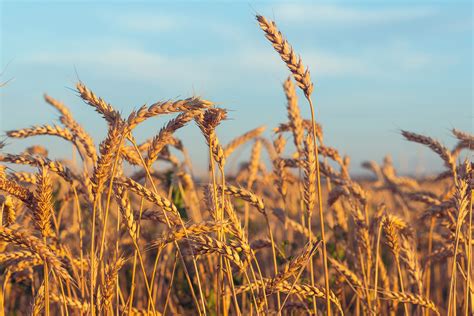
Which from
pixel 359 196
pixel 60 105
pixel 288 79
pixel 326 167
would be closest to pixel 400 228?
pixel 359 196

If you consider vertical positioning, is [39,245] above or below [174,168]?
below

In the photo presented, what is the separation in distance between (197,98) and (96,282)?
987 millimetres

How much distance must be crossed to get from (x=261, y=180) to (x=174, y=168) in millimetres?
1210

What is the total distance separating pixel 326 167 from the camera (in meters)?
4.35

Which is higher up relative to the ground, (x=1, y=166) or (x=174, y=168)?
(x=174, y=168)

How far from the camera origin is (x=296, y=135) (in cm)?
366

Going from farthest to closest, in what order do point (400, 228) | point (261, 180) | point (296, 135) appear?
point (261, 180)
point (400, 228)
point (296, 135)

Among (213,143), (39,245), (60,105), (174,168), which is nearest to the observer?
(39,245)

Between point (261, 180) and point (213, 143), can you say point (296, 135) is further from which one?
point (261, 180)

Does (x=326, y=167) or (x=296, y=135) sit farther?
(x=326, y=167)

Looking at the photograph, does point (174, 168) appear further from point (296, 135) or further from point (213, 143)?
point (213, 143)

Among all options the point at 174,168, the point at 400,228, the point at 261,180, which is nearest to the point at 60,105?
the point at 174,168

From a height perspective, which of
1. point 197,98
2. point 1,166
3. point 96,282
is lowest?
point 96,282

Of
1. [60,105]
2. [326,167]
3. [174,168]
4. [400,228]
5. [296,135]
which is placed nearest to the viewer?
[296,135]
